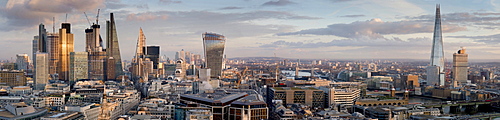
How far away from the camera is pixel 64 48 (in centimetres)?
8769

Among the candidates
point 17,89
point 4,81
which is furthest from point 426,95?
point 4,81

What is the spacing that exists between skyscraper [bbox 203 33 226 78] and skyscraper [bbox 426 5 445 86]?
38.3 metres

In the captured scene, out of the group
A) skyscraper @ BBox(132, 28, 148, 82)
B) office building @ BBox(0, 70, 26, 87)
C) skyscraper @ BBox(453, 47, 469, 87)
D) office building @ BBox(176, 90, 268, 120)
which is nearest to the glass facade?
skyscraper @ BBox(453, 47, 469, 87)

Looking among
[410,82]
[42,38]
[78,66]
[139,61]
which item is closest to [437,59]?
[410,82]

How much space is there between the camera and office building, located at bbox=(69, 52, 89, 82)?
269 feet

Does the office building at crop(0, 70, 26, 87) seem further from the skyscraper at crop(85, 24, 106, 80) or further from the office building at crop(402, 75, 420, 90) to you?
the office building at crop(402, 75, 420, 90)

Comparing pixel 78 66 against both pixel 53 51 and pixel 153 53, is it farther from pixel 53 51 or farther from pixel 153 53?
pixel 153 53

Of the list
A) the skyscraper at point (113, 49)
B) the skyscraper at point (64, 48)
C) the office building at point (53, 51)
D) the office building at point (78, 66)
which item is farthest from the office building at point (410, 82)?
the office building at point (53, 51)

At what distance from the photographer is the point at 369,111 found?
38.5 m

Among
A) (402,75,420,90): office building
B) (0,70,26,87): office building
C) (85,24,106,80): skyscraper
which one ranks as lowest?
(402,75,420,90): office building

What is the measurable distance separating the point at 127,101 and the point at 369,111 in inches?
873

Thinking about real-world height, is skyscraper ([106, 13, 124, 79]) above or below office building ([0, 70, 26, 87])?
above

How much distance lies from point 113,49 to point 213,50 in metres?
29.0

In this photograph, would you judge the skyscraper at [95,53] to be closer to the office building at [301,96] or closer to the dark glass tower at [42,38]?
the dark glass tower at [42,38]
